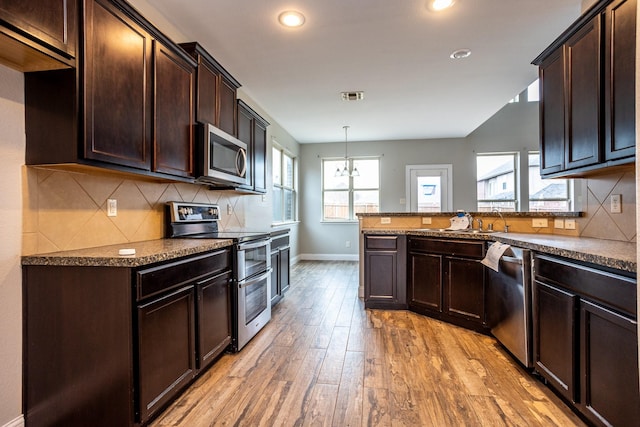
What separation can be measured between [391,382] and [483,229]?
1964mm

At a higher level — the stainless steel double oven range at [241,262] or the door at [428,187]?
the door at [428,187]

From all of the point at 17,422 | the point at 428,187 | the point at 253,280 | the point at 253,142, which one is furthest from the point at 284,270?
the point at 428,187

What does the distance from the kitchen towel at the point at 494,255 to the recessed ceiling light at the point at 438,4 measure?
72.7 inches

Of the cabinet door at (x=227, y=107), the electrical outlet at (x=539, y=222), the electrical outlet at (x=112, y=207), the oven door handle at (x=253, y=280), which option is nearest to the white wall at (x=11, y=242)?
the electrical outlet at (x=112, y=207)

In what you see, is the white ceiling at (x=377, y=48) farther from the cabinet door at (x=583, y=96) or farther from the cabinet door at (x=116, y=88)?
the cabinet door at (x=116, y=88)

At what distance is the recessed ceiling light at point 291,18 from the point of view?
2.38 meters

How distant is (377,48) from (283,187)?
3.40 meters

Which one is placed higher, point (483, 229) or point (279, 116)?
point (279, 116)

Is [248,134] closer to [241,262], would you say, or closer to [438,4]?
[241,262]

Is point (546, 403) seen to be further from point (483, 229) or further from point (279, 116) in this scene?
point (279, 116)

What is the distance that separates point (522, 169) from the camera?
618 centimetres

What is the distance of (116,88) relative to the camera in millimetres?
1631

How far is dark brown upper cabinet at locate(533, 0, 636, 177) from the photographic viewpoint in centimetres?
164

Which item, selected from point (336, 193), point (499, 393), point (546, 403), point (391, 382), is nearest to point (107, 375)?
point (391, 382)
